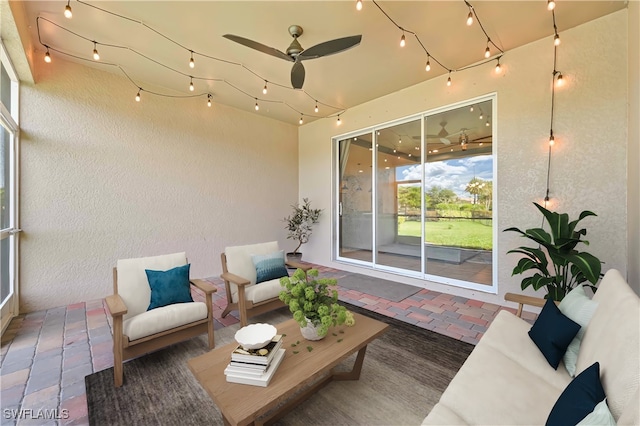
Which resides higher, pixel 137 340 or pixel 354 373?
pixel 137 340

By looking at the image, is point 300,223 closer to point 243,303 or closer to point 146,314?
point 243,303

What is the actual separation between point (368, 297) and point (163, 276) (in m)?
2.71

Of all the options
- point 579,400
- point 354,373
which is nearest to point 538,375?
point 579,400

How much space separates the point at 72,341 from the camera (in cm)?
266

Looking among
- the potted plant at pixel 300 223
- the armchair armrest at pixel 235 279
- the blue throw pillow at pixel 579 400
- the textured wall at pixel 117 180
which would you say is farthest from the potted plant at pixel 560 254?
the textured wall at pixel 117 180

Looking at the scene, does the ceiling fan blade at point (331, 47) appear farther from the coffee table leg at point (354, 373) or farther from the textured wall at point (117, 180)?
the textured wall at point (117, 180)

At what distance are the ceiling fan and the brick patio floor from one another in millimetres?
2947

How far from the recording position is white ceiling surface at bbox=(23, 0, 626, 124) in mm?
2615

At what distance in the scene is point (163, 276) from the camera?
247 centimetres

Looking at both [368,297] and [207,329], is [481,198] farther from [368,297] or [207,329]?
[207,329]

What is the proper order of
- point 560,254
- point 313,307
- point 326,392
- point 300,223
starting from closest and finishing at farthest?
point 313,307 < point 326,392 < point 560,254 < point 300,223

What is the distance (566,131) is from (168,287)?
4.68 meters

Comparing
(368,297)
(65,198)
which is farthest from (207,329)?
(65,198)

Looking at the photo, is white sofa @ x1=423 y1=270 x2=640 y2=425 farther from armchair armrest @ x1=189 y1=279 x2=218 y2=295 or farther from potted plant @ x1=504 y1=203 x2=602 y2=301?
armchair armrest @ x1=189 y1=279 x2=218 y2=295
